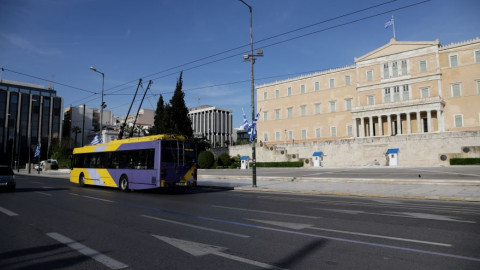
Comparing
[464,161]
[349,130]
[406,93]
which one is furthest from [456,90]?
[464,161]

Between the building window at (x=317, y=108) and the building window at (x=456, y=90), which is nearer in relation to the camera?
the building window at (x=456, y=90)

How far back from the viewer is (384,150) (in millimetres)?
46500

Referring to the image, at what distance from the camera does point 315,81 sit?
66812 mm

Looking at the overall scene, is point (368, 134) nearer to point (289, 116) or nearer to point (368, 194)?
point (289, 116)

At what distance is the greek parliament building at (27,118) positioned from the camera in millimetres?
A: 100000

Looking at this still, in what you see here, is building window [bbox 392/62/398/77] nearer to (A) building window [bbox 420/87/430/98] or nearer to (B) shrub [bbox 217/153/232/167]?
(A) building window [bbox 420/87/430/98]

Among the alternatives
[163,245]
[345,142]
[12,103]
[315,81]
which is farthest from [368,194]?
[12,103]

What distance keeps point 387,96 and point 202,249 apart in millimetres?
59367

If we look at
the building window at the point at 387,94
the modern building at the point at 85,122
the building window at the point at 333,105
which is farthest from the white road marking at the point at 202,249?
the modern building at the point at 85,122

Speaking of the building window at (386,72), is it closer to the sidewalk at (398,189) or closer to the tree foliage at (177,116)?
the tree foliage at (177,116)

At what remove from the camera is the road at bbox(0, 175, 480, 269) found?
4805 mm

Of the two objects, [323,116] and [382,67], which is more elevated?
[382,67]

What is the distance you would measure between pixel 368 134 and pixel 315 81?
52.5 feet

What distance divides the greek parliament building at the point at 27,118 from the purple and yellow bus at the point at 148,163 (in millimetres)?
94013
